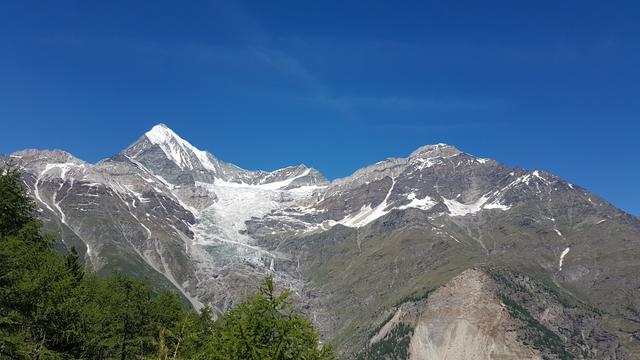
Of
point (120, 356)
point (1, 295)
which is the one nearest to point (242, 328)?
point (1, 295)

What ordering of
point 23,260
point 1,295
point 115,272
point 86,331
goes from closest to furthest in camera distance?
point 1,295
point 23,260
point 86,331
point 115,272

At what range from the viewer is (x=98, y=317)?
4522 centimetres

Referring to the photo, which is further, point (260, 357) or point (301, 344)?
point (301, 344)

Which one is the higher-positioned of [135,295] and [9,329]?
[135,295]

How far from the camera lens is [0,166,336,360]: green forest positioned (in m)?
29.4

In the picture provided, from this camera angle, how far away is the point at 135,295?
60.9 metres

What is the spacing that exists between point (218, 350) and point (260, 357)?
113 inches

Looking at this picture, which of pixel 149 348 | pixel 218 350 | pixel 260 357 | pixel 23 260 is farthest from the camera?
pixel 149 348

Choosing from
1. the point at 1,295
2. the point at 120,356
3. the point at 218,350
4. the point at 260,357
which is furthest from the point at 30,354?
the point at 120,356

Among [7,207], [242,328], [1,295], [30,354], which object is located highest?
[7,207]

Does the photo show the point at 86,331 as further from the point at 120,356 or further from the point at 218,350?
the point at 218,350

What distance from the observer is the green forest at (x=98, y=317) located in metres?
29.4

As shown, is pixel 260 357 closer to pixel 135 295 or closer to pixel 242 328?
pixel 242 328

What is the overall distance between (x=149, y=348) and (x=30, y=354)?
25.6 m
